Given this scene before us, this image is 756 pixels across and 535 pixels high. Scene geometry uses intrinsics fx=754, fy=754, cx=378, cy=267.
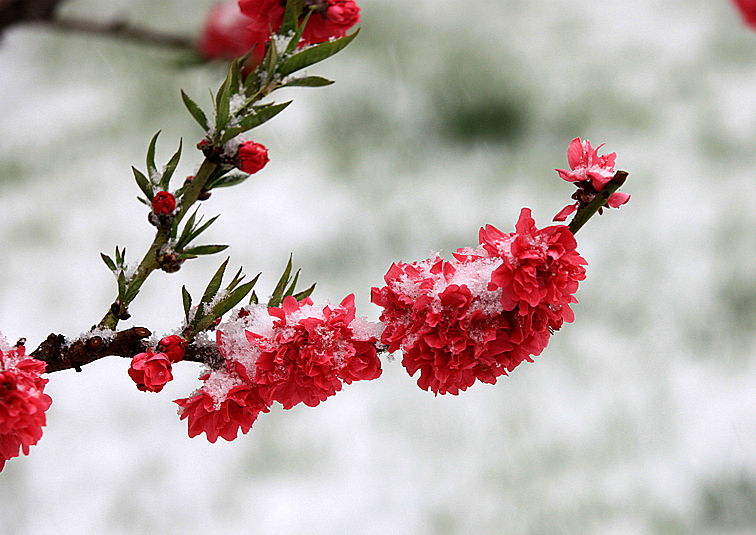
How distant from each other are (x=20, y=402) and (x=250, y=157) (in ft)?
0.56

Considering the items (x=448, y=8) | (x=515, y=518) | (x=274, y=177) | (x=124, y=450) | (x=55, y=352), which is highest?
(x=448, y=8)

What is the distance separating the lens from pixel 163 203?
393mm

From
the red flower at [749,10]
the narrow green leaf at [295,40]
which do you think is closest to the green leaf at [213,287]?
the narrow green leaf at [295,40]

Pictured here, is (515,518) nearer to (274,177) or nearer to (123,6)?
(274,177)

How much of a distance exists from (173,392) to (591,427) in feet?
2.17

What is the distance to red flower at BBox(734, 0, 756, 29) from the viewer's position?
0.43 metres

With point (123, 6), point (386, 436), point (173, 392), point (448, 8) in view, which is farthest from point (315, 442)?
point (123, 6)

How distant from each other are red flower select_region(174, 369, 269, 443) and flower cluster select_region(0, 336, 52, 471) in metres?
0.07

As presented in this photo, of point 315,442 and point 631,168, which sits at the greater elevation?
point 631,168

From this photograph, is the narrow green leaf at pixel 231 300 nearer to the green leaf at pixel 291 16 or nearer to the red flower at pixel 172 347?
the red flower at pixel 172 347

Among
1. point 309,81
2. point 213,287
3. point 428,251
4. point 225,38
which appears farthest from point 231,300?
point 428,251

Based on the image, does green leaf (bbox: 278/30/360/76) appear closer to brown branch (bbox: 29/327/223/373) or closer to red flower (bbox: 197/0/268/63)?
brown branch (bbox: 29/327/223/373)

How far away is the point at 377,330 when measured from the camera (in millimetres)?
381

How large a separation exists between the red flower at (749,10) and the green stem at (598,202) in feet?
0.57
